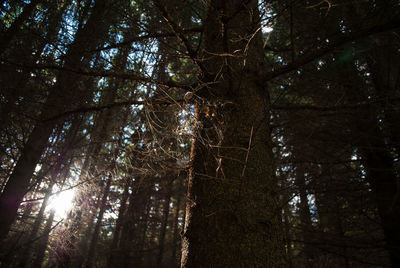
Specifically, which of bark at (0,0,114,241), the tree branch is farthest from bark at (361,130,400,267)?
bark at (0,0,114,241)

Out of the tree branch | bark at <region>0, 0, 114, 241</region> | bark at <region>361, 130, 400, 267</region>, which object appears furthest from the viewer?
bark at <region>0, 0, 114, 241</region>

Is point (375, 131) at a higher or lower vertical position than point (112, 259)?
higher

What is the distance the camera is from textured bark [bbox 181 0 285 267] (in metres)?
1.12

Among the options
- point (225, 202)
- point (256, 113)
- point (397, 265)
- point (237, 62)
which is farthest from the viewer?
point (397, 265)

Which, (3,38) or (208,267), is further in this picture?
(3,38)

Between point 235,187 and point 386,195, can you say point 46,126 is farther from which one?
point 386,195

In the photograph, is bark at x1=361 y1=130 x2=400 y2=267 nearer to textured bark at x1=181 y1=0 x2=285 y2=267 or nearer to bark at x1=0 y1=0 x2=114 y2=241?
textured bark at x1=181 y1=0 x2=285 y2=267

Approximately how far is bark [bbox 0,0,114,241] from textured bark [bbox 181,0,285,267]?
252cm

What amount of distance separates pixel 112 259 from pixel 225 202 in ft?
28.9

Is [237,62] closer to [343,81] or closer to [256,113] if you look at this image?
[256,113]

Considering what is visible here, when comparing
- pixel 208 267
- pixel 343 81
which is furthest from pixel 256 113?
pixel 343 81

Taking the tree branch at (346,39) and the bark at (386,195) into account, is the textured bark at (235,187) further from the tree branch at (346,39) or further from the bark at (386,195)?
the bark at (386,195)

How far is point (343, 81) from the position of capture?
2945 mm

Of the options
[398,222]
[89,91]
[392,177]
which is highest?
[89,91]
